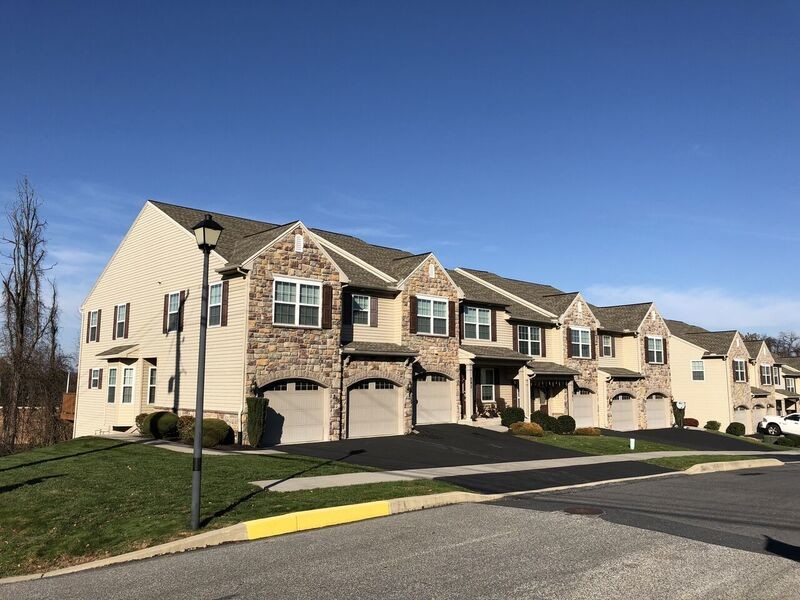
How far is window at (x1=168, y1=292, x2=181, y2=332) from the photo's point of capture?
28.3 meters

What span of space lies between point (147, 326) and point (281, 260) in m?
9.73

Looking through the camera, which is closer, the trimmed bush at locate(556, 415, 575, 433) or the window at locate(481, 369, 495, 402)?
the trimmed bush at locate(556, 415, 575, 433)

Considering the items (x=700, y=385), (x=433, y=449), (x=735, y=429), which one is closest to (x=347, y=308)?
(x=433, y=449)

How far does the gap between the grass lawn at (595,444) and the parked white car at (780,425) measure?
21.7m

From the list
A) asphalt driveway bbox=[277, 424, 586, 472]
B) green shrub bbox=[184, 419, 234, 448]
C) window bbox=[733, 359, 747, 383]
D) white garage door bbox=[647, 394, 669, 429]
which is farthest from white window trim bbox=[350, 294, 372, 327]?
window bbox=[733, 359, 747, 383]

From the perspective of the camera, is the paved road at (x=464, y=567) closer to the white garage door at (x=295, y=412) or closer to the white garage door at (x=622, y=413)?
the white garage door at (x=295, y=412)

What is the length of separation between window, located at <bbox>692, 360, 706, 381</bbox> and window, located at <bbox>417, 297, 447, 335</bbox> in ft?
98.6

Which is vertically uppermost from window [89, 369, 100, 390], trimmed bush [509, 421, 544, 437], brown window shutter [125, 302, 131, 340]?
brown window shutter [125, 302, 131, 340]

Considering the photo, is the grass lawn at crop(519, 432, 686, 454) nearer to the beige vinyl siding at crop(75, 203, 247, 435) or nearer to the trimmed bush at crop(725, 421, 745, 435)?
the beige vinyl siding at crop(75, 203, 247, 435)

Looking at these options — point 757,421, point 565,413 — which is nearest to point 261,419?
point 565,413

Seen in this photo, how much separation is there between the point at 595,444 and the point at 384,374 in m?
10.1

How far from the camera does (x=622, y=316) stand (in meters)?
44.8

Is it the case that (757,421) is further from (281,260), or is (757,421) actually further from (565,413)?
(281,260)

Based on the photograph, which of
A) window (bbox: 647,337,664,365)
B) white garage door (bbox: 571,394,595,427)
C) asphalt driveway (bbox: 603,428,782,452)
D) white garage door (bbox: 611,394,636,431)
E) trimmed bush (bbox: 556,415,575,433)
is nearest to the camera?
trimmed bush (bbox: 556,415,575,433)
